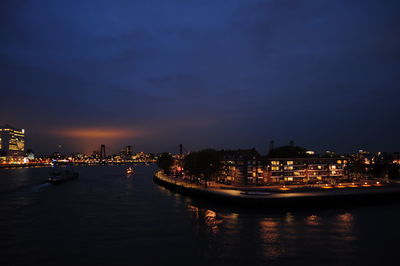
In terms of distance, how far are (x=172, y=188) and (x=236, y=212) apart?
2340 cm

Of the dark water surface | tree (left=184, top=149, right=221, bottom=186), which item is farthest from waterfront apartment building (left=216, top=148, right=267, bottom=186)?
the dark water surface

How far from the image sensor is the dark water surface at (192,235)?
62.6 ft

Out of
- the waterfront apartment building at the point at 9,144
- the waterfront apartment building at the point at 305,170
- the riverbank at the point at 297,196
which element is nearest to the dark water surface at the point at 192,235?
the riverbank at the point at 297,196

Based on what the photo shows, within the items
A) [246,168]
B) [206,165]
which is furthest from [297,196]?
[206,165]

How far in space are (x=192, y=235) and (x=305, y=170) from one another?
37935 millimetres

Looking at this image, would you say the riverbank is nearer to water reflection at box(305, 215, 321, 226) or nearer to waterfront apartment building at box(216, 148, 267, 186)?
water reflection at box(305, 215, 321, 226)

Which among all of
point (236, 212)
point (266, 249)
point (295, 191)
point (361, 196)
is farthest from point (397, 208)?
point (266, 249)

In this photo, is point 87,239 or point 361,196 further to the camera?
point 361,196

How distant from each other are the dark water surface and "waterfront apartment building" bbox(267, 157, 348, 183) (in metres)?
17.1

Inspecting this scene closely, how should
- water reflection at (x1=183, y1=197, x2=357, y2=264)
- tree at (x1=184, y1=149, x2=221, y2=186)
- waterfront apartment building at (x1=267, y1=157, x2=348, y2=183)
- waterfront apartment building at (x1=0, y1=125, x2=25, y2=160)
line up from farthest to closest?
waterfront apartment building at (x1=0, y1=125, x2=25, y2=160), waterfront apartment building at (x1=267, y1=157, x2=348, y2=183), tree at (x1=184, y1=149, x2=221, y2=186), water reflection at (x1=183, y1=197, x2=357, y2=264)

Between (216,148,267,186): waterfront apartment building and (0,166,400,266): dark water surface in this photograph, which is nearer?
(0,166,400,266): dark water surface

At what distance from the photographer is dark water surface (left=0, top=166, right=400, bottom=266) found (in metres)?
19.1

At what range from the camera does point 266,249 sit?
20.8m

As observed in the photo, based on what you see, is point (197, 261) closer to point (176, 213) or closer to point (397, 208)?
point (176, 213)
